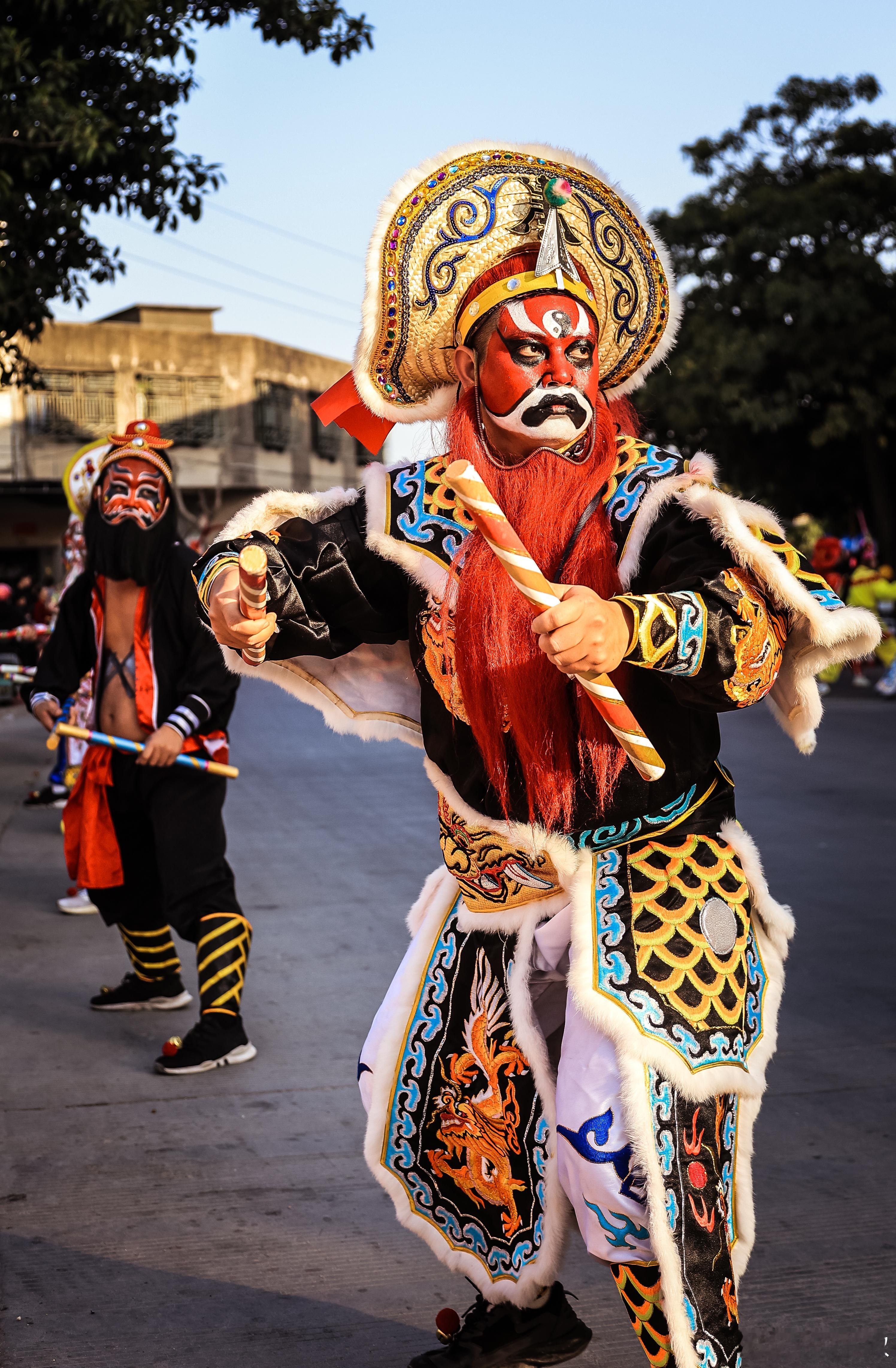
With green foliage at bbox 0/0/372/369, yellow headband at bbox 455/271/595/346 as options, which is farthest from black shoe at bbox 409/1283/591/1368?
green foliage at bbox 0/0/372/369

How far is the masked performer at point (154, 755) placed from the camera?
4.34 m

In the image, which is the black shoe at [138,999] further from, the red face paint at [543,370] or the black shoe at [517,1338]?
the red face paint at [543,370]

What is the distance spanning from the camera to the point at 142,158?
29.1ft

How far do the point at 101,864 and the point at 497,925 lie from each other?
2.50 metres

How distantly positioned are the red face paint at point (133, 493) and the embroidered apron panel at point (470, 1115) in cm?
251

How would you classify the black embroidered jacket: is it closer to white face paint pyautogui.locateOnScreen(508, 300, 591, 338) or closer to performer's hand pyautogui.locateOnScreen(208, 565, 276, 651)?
performer's hand pyautogui.locateOnScreen(208, 565, 276, 651)

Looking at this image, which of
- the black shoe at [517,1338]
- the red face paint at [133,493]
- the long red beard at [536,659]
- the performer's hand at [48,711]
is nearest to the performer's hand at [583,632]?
the long red beard at [536,659]

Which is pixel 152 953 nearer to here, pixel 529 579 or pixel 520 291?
pixel 520 291

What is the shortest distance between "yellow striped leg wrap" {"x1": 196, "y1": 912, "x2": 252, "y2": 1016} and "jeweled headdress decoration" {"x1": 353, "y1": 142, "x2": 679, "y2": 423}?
231 cm

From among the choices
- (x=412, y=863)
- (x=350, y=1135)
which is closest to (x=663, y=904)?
(x=350, y=1135)

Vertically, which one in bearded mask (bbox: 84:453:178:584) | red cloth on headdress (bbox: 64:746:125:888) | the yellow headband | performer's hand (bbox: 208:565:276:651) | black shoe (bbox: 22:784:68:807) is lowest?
black shoe (bbox: 22:784:68:807)

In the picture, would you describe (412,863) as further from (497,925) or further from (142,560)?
(497,925)

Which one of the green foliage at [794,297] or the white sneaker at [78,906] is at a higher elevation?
the green foliage at [794,297]

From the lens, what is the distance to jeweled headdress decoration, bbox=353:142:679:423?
2332mm
